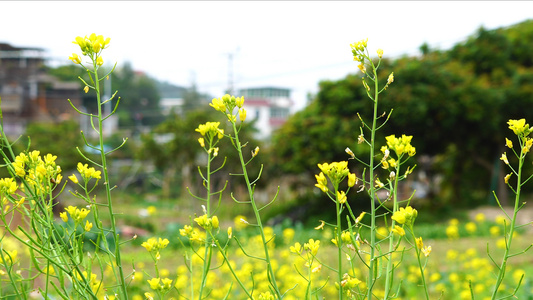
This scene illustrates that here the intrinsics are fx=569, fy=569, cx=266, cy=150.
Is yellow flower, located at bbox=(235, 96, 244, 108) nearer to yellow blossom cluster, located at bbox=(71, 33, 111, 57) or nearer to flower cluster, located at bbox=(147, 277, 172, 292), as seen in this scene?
yellow blossom cluster, located at bbox=(71, 33, 111, 57)

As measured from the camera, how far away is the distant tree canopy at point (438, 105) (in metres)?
11.3

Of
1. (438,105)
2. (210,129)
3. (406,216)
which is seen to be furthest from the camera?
(438,105)

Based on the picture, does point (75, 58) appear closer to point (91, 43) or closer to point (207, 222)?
point (91, 43)

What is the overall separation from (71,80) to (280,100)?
Answer: 22115 millimetres

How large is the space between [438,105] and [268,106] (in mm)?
34265

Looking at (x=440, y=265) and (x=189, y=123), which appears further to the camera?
(x=189, y=123)

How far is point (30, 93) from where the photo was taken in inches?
1144

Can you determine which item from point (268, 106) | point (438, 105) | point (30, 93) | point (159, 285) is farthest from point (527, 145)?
point (268, 106)

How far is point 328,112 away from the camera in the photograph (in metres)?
11.9

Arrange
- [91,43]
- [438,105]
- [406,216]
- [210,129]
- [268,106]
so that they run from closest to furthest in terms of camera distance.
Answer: [406,216]
[91,43]
[210,129]
[438,105]
[268,106]

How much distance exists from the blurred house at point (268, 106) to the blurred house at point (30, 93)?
44.9ft

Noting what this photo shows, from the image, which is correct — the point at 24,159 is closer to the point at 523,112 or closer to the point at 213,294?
the point at 213,294

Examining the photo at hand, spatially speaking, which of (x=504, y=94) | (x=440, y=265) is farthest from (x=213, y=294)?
(x=504, y=94)

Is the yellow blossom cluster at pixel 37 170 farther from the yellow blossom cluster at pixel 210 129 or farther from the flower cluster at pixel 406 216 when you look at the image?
the flower cluster at pixel 406 216
